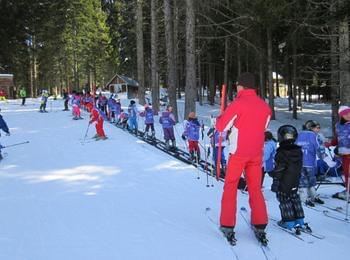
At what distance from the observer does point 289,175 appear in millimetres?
6410

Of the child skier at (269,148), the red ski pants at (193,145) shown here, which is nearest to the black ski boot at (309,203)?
the child skier at (269,148)

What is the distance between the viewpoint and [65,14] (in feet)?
190

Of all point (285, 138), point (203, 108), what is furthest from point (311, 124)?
point (203, 108)

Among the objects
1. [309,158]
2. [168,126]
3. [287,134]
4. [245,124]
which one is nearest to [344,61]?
[168,126]

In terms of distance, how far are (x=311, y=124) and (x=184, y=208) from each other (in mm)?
2682

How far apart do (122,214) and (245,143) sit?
8.92ft

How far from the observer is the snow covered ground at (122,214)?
5879mm

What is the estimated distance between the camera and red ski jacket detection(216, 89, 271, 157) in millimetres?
5820

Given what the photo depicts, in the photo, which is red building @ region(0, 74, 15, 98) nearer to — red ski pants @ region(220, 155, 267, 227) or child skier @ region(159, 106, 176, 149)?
child skier @ region(159, 106, 176, 149)

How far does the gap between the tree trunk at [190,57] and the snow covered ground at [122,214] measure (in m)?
8.28

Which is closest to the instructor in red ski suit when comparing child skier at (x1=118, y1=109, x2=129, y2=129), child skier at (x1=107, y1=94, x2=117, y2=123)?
child skier at (x1=118, y1=109, x2=129, y2=129)

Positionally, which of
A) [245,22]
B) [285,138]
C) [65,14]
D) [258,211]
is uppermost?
[65,14]

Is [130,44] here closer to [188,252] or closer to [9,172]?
[9,172]

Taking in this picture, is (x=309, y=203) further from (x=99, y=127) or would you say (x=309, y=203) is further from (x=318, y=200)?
(x=99, y=127)
